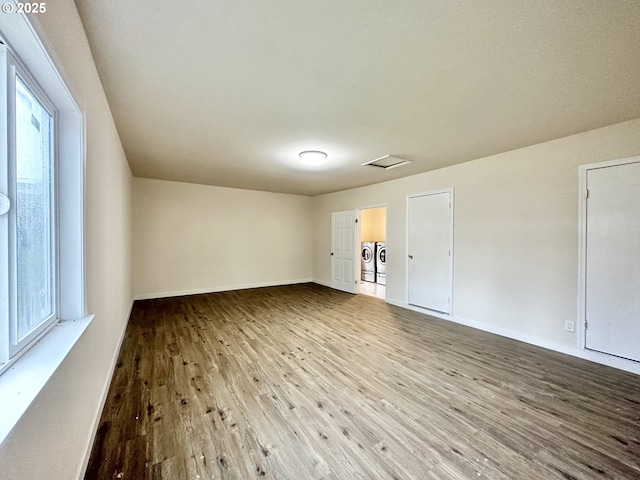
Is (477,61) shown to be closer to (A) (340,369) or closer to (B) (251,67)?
(B) (251,67)

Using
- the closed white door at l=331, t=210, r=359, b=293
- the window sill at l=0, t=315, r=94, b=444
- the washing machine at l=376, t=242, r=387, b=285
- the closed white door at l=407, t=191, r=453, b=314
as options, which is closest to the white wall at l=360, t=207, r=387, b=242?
the washing machine at l=376, t=242, r=387, b=285

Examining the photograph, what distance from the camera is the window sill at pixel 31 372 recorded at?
770 mm

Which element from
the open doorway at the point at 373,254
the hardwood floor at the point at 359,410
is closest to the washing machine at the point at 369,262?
the open doorway at the point at 373,254

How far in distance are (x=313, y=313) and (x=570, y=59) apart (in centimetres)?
402

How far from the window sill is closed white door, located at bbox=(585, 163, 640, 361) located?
13.8ft

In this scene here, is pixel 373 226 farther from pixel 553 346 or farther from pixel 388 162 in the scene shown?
pixel 553 346

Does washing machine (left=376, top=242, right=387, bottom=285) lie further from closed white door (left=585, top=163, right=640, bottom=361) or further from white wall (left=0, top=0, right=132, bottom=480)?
white wall (left=0, top=0, right=132, bottom=480)

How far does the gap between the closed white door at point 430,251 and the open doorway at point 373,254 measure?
170 cm

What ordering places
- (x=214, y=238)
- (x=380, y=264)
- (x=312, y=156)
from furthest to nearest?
(x=380, y=264) < (x=214, y=238) < (x=312, y=156)

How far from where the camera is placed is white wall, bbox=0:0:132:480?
0.90 metres

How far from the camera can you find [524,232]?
3295 millimetres

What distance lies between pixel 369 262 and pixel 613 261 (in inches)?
209

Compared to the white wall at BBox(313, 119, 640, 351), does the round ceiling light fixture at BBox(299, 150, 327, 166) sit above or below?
above
